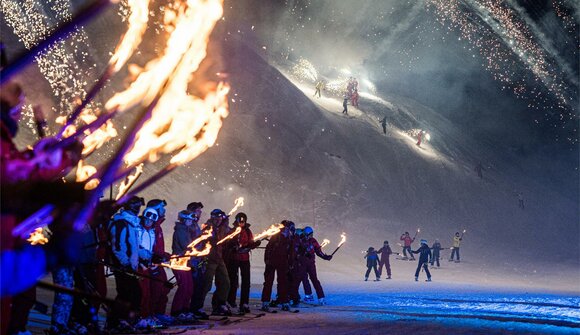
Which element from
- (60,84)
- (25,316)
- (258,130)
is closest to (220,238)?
(25,316)

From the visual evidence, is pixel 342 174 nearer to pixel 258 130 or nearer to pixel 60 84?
pixel 258 130

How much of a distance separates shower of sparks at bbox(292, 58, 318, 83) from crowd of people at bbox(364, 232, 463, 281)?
3773cm

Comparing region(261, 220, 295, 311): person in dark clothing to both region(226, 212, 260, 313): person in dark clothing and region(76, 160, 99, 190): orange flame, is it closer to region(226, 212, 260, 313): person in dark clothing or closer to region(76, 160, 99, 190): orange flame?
region(226, 212, 260, 313): person in dark clothing

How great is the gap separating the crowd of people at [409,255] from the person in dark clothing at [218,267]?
13.0 meters

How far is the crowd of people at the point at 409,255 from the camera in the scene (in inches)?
926

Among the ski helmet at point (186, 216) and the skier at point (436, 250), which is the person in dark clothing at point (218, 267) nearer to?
the ski helmet at point (186, 216)

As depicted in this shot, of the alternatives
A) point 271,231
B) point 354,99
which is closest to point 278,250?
point 271,231

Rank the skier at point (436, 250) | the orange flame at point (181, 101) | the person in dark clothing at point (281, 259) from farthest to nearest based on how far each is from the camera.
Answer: the skier at point (436, 250) < the person in dark clothing at point (281, 259) < the orange flame at point (181, 101)

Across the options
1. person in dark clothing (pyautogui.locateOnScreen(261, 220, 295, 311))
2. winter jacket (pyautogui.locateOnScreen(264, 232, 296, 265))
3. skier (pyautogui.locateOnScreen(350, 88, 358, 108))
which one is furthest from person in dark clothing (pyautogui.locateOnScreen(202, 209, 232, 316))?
skier (pyautogui.locateOnScreen(350, 88, 358, 108))

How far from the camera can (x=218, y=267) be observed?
11141mm

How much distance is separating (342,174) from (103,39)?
17.7m

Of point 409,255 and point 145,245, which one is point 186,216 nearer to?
point 145,245

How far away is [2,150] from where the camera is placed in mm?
4074

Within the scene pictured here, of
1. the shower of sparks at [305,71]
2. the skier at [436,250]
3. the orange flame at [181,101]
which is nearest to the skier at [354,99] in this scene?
the shower of sparks at [305,71]
